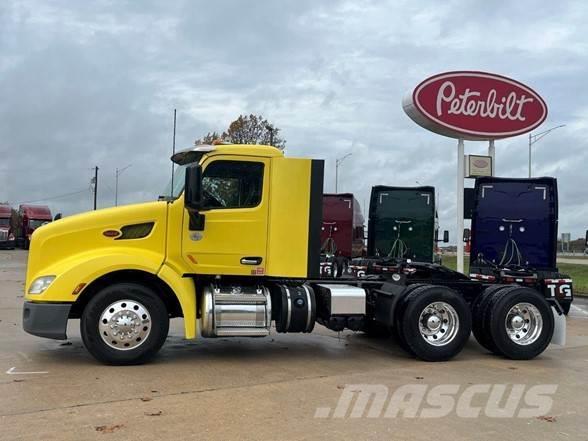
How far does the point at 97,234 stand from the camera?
8.46 meters

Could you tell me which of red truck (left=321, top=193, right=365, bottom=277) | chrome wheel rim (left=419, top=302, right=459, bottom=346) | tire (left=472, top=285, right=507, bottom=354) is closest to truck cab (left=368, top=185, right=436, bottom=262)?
red truck (left=321, top=193, right=365, bottom=277)

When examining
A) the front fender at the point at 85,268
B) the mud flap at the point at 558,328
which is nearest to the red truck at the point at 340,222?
the mud flap at the point at 558,328

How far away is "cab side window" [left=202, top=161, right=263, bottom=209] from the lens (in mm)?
8859

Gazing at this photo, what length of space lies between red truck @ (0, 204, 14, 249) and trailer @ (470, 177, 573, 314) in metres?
48.0

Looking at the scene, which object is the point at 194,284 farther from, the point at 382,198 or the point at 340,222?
the point at 340,222

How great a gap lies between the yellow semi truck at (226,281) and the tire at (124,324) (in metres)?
0.01

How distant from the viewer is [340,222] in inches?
910

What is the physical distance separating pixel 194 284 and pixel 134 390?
216cm

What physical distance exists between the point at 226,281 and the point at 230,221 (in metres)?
0.89

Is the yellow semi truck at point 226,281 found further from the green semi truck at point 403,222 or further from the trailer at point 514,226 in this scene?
the green semi truck at point 403,222

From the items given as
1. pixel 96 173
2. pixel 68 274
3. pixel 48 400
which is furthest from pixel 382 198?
pixel 96 173

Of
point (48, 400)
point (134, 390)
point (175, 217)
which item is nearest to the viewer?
point (48, 400)

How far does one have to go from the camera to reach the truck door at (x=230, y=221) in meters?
8.69

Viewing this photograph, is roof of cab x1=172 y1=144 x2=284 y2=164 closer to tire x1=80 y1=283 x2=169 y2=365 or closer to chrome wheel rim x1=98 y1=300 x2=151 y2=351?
tire x1=80 y1=283 x2=169 y2=365
